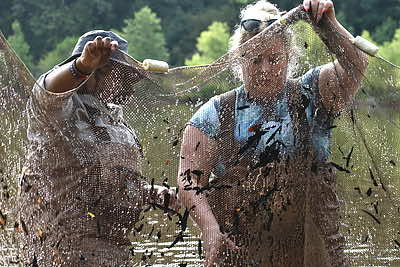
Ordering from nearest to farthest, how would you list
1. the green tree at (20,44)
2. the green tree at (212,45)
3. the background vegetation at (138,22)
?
the green tree at (212,45) → the background vegetation at (138,22) → the green tree at (20,44)

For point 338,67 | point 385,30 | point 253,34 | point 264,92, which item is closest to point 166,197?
point 264,92

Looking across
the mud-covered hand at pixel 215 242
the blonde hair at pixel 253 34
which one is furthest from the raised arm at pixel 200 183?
the blonde hair at pixel 253 34

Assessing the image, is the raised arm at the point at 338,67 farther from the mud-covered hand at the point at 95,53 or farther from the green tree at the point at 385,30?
the green tree at the point at 385,30

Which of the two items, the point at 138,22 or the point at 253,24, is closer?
the point at 253,24

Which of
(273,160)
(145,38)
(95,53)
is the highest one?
(145,38)

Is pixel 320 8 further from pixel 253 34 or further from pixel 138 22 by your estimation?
pixel 138 22

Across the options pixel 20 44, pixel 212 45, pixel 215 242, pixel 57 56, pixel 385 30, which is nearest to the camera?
pixel 215 242

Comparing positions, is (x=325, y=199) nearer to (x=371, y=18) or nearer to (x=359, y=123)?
(x=359, y=123)

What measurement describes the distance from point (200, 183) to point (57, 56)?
5850 centimetres

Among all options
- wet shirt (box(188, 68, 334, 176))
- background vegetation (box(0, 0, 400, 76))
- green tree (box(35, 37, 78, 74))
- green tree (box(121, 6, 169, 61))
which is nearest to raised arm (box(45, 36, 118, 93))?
wet shirt (box(188, 68, 334, 176))

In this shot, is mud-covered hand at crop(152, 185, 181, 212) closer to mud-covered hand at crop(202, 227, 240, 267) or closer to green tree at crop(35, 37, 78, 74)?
mud-covered hand at crop(202, 227, 240, 267)

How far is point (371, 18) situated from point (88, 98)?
191 ft

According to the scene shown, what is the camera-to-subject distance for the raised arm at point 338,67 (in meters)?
4.29

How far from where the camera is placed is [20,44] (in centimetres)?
6297
